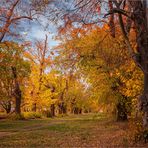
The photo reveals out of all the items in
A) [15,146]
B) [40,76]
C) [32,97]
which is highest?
[40,76]

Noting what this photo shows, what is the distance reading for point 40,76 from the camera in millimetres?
52406

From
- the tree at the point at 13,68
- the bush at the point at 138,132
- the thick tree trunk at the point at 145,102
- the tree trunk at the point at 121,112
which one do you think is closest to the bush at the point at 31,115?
the tree at the point at 13,68

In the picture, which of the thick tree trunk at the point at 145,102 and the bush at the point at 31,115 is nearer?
the thick tree trunk at the point at 145,102

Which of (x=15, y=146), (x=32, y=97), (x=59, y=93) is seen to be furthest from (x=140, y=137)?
(x=59, y=93)

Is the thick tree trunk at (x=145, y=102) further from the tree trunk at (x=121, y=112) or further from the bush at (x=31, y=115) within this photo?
the bush at (x=31, y=115)

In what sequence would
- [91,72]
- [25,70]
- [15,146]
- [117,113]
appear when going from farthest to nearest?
1. [25,70]
2. [117,113]
3. [91,72]
4. [15,146]

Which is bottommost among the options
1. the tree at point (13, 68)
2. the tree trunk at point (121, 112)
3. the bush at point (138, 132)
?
the bush at point (138, 132)

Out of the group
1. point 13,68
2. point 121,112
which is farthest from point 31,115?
point 121,112

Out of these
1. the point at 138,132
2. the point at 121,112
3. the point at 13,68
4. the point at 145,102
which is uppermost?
the point at 13,68

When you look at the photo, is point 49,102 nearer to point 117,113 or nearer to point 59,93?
point 59,93

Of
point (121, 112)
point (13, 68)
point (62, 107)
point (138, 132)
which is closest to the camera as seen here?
point (138, 132)

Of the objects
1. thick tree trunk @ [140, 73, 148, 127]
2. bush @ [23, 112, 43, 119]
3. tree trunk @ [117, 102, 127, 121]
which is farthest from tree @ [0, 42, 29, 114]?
thick tree trunk @ [140, 73, 148, 127]

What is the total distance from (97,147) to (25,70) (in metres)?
29.3

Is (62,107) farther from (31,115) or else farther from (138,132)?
(138,132)
